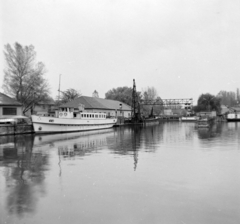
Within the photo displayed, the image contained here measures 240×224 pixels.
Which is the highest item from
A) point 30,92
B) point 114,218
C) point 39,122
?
point 30,92

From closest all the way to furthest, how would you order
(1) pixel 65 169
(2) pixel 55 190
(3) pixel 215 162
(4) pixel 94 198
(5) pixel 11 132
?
1. (4) pixel 94 198
2. (2) pixel 55 190
3. (1) pixel 65 169
4. (3) pixel 215 162
5. (5) pixel 11 132

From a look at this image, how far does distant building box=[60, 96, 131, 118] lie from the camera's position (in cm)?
6019

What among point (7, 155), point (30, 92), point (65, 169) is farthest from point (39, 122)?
point (65, 169)

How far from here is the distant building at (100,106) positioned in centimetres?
6019

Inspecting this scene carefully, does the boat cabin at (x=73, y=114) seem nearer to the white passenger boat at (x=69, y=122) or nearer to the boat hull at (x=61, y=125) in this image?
the white passenger boat at (x=69, y=122)

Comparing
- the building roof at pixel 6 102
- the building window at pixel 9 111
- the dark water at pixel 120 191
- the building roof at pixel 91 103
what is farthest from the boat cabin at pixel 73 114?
the dark water at pixel 120 191

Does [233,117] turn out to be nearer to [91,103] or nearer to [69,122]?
[91,103]

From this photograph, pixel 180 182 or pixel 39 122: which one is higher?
pixel 39 122

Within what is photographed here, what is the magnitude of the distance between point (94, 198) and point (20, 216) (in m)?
2.45

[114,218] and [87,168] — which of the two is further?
[87,168]

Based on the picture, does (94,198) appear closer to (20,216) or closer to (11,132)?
(20,216)

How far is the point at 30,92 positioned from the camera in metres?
44.8

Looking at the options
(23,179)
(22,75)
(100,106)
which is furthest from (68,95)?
(23,179)

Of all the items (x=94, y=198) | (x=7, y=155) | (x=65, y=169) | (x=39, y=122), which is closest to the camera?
(x=94, y=198)
